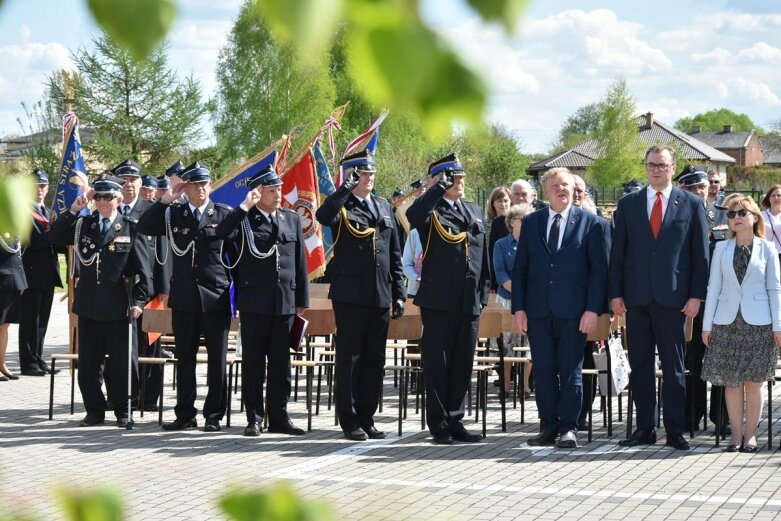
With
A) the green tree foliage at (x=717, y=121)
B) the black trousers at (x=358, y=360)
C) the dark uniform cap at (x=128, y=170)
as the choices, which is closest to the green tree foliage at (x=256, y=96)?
the dark uniform cap at (x=128, y=170)

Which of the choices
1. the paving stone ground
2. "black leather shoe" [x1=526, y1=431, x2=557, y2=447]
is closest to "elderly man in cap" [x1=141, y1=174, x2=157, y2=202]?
the paving stone ground

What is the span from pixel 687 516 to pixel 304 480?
245 cm

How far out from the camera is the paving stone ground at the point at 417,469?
7266 millimetres

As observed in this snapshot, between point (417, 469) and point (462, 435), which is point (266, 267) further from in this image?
point (417, 469)

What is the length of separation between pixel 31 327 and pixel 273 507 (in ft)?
47.4

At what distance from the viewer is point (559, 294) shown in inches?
370

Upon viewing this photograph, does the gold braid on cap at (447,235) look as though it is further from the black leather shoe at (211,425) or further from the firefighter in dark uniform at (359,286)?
the black leather shoe at (211,425)

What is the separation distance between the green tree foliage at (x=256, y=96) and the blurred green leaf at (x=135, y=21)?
61.8m

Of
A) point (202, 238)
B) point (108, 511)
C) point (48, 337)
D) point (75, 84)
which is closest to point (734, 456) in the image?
point (202, 238)

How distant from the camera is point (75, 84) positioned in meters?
50.7

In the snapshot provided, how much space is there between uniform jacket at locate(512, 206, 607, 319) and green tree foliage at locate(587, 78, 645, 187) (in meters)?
66.5

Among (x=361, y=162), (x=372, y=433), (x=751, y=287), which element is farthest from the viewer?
(x=372, y=433)

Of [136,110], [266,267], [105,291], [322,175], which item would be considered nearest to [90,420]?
[105,291]

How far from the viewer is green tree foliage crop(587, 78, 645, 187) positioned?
249 feet
